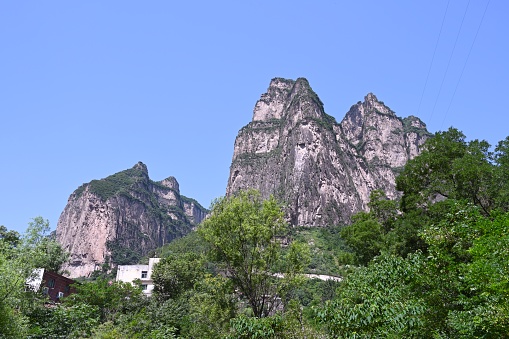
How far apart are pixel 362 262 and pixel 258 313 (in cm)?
1234

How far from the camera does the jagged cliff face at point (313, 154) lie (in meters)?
142

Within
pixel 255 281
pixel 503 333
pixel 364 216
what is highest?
pixel 364 216

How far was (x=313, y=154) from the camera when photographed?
14800 cm

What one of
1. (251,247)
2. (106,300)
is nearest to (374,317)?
(251,247)

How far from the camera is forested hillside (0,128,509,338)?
10.3m

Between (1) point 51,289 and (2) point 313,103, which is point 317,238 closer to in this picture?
(2) point 313,103

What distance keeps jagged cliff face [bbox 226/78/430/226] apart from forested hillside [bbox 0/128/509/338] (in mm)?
107422

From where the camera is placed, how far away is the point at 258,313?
17.7 m

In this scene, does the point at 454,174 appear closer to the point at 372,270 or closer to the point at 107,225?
the point at 372,270

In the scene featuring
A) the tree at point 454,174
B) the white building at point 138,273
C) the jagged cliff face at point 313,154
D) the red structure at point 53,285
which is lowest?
the red structure at point 53,285

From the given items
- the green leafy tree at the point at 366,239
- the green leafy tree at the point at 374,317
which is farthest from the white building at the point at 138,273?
the green leafy tree at the point at 374,317

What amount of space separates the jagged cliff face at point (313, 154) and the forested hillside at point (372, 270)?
4229 inches

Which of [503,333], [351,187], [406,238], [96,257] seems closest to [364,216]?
[406,238]

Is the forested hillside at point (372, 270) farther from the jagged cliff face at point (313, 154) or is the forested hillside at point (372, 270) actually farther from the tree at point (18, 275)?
the jagged cliff face at point (313, 154)
